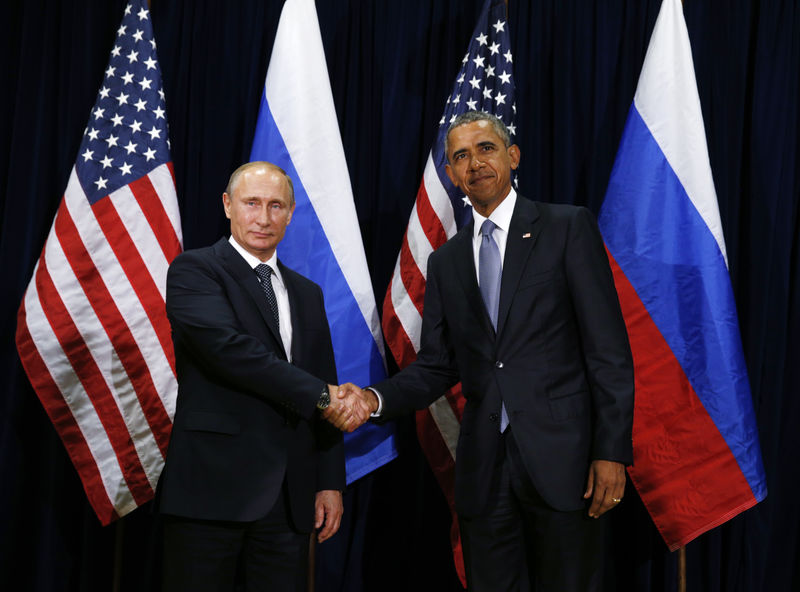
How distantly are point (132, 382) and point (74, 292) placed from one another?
1.41 ft

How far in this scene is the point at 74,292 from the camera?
2746 millimetres

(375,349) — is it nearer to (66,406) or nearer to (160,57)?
(66,406)

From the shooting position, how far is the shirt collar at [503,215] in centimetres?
223

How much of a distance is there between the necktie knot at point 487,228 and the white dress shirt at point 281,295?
67cm

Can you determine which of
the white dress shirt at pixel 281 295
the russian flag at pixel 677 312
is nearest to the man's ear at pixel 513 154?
the russian flag at pixel 677 312

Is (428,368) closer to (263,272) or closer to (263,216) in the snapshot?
(263,272)

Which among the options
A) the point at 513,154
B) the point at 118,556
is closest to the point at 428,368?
the point at 513,154

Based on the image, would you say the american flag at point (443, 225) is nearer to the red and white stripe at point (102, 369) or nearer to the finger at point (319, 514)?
the finger at point (319, 514)

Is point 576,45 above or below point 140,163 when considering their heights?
above

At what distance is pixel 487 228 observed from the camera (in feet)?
7.35

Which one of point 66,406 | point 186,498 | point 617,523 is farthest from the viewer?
point 617,523

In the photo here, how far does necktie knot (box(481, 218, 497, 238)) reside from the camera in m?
2.23

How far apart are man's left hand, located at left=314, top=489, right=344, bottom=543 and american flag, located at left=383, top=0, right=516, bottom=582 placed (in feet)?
2.33

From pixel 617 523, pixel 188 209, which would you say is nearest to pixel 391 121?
pixel 188 209
